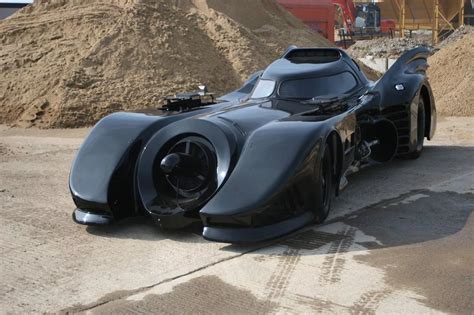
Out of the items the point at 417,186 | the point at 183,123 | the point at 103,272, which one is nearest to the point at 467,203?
the point at 417,186

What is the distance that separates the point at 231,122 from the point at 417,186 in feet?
8.04

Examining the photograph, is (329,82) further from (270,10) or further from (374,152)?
(270,10)

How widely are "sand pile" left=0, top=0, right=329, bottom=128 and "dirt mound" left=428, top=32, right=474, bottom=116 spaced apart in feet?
15.7

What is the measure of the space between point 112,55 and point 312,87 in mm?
10261

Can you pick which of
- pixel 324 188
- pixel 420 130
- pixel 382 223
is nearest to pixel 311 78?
pixel 324 188

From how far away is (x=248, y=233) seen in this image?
4.55 metres

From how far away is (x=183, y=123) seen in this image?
5309 millimetres

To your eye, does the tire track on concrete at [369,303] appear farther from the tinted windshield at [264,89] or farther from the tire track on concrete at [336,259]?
the tinted windshield at [264,89]

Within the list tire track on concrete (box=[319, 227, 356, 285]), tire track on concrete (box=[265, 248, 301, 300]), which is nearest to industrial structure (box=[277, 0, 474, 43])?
tire track on concrete (box=[319, 227, 356, 285])

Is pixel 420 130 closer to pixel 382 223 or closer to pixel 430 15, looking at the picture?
pixel 382 223

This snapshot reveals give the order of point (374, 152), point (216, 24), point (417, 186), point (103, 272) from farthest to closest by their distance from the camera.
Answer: point (216, 24)
point (374, 152)
point (417, 186)
point (103, 272)

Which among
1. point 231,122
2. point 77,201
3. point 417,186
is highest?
point 231,122

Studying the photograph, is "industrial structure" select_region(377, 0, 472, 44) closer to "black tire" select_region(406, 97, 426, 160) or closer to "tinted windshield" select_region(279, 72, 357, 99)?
"black tire" select_region(406, 97, 426, 160)

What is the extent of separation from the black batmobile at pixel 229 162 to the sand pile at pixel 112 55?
8.37 metres
